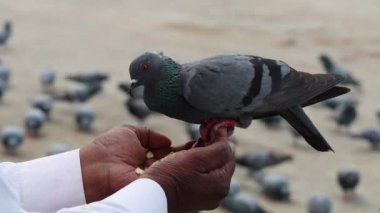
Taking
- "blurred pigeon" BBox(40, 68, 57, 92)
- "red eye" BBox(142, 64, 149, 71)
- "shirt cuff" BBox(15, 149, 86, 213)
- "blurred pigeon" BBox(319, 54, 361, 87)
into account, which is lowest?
"blurred pigeon" BBox(40, 68, 57, 92)

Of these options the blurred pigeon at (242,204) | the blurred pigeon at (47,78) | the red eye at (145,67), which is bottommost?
the blurred pigeon at (47,78)

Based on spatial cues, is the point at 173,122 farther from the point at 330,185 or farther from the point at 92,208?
the point at 92,208

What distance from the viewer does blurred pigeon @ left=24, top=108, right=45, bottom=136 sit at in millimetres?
5340

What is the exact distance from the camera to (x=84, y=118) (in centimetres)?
552

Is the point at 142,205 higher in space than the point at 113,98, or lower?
higher

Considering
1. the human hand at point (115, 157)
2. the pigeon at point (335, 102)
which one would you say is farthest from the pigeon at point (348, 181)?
the human hand at point (115, 157)

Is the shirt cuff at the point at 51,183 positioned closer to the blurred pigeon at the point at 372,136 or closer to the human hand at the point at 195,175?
the human hand at the point at 195,175

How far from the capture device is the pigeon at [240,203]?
4.35m

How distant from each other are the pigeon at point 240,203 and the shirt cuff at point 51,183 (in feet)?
5.97

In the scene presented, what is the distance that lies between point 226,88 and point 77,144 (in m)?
2.90

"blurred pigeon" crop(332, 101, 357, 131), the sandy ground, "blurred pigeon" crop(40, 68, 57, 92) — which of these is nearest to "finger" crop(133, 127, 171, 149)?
the sandy ground

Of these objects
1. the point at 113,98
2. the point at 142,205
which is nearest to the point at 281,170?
the point at 113,98

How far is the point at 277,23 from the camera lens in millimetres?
8672

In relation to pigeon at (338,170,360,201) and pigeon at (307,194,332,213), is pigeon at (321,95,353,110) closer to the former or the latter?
pigeon at (338,170,360,201)
